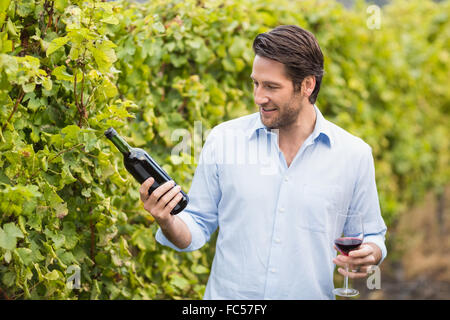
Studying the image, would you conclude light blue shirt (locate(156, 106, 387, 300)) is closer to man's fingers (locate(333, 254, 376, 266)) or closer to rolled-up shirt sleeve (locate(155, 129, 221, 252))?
rolled-up shirt sleeve (locate(155, 129, 221, 252))

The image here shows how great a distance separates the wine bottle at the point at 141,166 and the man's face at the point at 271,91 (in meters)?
0.48

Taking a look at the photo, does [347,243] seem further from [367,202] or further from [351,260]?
[367,202]

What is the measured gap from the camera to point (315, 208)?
98.7 inches

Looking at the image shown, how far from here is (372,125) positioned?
6082 millimetres

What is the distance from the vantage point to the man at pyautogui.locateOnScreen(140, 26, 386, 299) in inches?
98.7

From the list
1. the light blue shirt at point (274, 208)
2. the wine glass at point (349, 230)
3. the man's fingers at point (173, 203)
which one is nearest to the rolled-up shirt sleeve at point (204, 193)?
the light blue shirt at point (274, 208)

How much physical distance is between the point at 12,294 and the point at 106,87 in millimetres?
877

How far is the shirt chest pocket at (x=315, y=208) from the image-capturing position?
2.51 m

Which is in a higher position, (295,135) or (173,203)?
(295,135)

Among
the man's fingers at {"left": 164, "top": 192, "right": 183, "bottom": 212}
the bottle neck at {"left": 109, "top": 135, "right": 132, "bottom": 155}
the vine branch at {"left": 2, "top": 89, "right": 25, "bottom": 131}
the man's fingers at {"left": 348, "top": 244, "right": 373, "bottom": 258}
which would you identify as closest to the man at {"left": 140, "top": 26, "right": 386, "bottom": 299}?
the man's fingers at {"left": 348, "top": 244, "right": 373, "bottom": 258}

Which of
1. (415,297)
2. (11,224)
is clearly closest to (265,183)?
(11,224)

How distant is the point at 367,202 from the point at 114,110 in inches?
43.3

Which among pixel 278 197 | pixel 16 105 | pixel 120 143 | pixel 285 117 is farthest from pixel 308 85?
pixel 16 105
